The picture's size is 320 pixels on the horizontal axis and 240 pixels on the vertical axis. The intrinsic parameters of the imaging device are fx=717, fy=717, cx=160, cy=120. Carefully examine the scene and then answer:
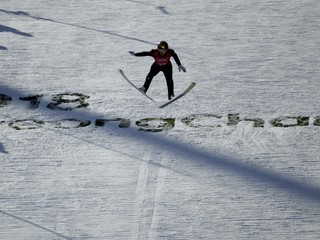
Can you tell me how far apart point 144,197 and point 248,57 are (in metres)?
5.99

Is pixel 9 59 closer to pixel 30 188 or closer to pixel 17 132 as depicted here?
pixel 17 132

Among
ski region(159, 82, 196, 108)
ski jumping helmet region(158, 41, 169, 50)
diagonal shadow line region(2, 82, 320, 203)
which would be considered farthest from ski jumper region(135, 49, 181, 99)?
diagonal shadow line region(2, 82, 320, 203)

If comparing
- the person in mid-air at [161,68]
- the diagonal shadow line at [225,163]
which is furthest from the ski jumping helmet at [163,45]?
the diagonal shadow line at [225,163]

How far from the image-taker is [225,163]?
13758 mm

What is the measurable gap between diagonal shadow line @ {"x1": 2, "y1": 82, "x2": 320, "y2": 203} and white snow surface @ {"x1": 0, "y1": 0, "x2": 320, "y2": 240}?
0.09ft

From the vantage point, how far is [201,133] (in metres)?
14.7

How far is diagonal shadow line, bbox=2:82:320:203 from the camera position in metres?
13.0

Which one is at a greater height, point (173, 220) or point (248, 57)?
point (248, 57)

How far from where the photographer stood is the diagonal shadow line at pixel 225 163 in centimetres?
1298

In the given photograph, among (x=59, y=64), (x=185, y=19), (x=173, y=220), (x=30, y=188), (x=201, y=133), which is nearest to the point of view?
(x=173, y=220)

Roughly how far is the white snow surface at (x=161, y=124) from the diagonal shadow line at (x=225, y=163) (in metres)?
0.03

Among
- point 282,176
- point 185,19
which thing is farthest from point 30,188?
point 185,19

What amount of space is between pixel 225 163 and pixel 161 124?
191cm

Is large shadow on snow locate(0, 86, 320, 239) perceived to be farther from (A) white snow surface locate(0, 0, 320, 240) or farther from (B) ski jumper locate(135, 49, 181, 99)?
(B) ski jumper locate(135, 49, 181, 99)
